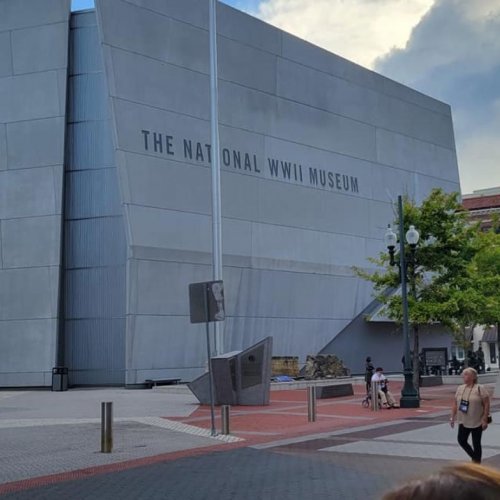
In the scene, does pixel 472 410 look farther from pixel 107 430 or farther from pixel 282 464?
pixel 107 430

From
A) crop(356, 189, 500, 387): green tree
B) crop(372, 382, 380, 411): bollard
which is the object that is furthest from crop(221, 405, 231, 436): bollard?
crop(356, 189, 500, 387): green tree

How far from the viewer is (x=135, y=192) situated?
3119cm

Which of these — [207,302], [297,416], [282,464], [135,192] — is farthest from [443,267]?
[282,464]

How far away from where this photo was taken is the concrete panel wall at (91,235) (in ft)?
105

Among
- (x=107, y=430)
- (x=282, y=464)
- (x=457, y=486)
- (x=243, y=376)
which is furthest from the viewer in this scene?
(x=243, y=376)

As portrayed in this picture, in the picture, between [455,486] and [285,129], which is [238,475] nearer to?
[455,486]

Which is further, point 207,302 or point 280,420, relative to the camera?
point 280,420

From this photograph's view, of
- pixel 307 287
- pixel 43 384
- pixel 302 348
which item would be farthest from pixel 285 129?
pixel 43 384

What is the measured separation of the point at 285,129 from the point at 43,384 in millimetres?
17246

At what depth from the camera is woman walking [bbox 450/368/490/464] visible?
10.2 m

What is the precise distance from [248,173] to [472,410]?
1046 inches

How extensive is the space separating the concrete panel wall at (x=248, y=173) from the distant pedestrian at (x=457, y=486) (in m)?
29.7

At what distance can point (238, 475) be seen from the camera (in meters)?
10.5

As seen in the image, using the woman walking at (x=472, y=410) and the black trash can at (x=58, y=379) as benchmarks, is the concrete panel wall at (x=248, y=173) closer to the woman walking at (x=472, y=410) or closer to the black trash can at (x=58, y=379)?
the black trash can at (x=58, y=379)
